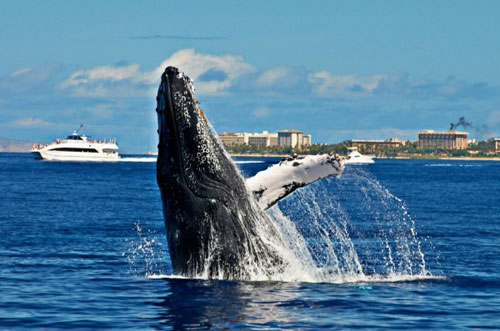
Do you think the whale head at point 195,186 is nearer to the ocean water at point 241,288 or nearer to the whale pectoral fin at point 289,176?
the whale pectoral fin at point 289,176

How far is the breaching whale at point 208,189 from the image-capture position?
10.9 meters

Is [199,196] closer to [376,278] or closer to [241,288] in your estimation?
[241,288]

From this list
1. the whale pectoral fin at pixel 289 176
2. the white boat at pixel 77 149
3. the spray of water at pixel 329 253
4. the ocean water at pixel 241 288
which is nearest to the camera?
the ocean water at pixel 241 288

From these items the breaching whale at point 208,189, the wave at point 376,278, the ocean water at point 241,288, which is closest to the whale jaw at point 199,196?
the breaching whale at point 208,189

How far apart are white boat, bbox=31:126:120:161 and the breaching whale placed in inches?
5025

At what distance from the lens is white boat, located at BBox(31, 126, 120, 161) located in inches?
5384

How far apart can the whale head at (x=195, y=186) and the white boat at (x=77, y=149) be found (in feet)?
419

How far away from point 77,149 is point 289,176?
129 metres

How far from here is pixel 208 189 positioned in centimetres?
1105

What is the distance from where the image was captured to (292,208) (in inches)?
1640

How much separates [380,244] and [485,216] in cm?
1216

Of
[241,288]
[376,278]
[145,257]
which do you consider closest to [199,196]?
[241,288]

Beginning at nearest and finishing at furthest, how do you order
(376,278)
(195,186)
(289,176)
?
(195,186)
(289,176)
(376,278)

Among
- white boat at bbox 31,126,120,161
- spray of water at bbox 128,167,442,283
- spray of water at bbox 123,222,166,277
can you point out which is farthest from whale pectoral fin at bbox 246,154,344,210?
white boat at bbox 31,126,120,161
